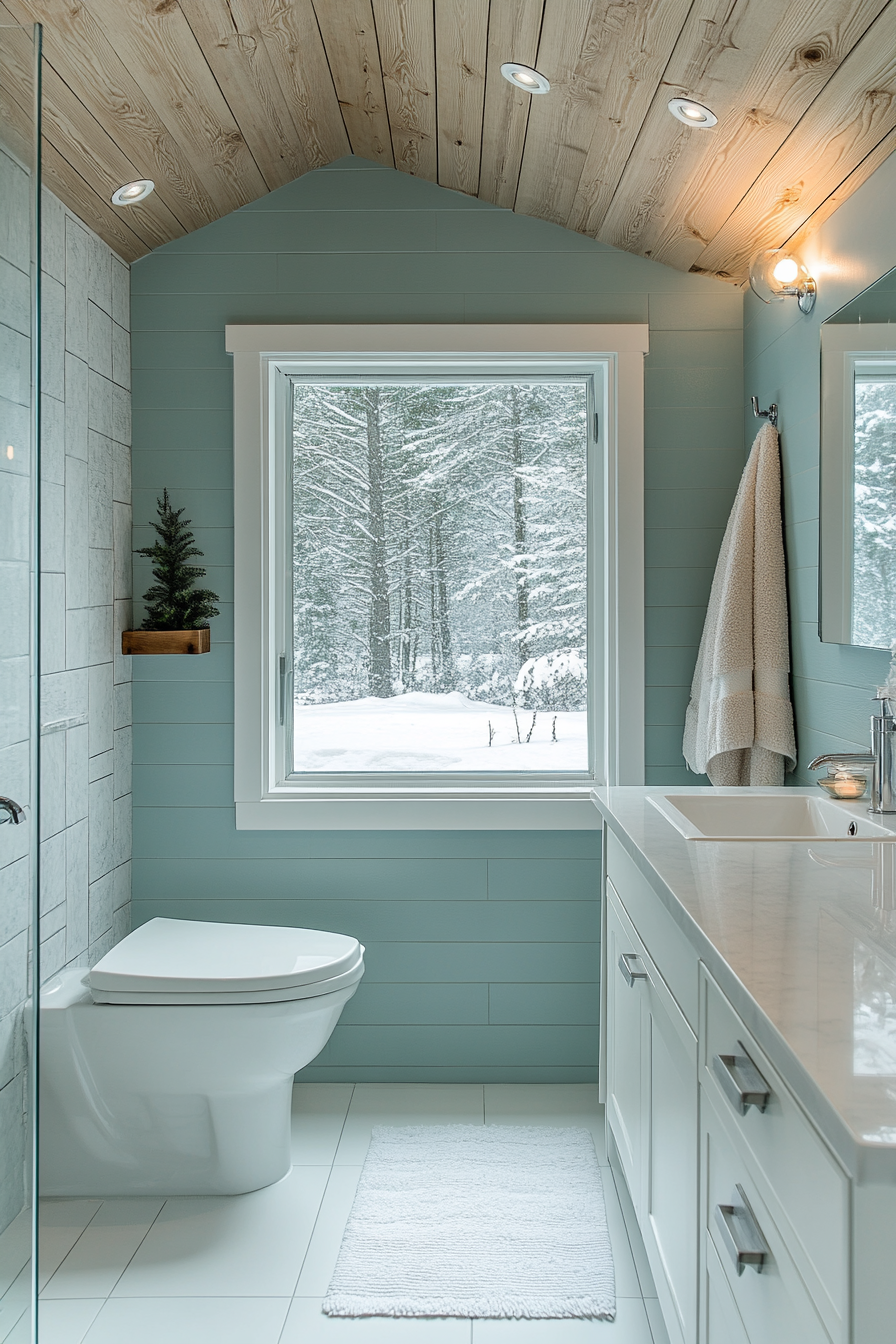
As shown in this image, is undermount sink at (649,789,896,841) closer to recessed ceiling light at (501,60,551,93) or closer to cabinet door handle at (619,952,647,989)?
cabinet door handle at (619,952,647,989)

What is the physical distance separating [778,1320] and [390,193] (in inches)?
103

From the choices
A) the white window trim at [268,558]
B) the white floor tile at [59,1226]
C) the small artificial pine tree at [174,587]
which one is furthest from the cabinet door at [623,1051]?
the small artificial pine tree at [174,587]

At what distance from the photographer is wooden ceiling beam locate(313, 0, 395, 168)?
2.00 metres

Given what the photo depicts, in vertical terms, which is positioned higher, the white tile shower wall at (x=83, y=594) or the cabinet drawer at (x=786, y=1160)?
the white tile shower wall at (x=83, y=594)

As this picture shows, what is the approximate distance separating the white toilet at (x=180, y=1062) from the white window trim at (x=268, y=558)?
20.1 inches

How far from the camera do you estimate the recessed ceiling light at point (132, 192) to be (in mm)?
2344

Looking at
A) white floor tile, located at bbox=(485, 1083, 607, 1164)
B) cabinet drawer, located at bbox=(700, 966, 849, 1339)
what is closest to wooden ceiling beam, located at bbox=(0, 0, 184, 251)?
cabinet drawer, located at bbox=(700, 966, 849, 1339)

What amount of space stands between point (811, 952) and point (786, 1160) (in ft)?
0.72

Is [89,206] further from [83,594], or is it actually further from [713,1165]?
[713,1165]

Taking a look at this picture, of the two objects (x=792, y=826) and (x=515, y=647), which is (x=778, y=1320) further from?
(x=515, y=647)

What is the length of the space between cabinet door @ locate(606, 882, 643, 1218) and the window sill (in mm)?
498

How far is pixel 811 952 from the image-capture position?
1070 mm

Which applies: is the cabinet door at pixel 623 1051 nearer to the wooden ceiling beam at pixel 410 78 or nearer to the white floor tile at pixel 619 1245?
the white floor tile at pixel 619 1245

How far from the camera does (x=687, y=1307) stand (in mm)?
1354
